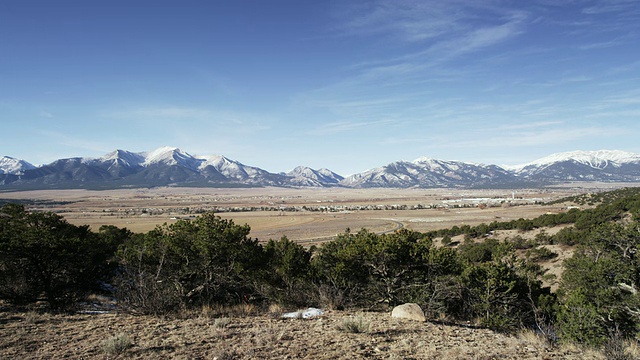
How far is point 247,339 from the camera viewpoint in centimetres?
845

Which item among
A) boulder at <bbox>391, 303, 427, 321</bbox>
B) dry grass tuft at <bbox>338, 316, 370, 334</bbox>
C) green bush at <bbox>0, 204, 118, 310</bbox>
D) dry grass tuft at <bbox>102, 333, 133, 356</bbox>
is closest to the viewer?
dry grass tuft at <bbox>102, 333, 133, 356</bbox>

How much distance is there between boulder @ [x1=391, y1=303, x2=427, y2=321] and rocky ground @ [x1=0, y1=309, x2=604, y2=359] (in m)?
0.38

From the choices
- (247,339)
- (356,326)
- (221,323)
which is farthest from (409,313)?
(221,323)

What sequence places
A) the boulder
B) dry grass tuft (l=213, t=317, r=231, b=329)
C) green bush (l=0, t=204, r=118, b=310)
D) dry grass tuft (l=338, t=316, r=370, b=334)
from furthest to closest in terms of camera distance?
green bush (l=0, t=204, r=118, b=310)
the boulder
dry grass tuft (l=213, t=317, r=231, b=329)
dry grass tuft (l=338, t=316, r=370, b=334)

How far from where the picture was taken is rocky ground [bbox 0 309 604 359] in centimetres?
762

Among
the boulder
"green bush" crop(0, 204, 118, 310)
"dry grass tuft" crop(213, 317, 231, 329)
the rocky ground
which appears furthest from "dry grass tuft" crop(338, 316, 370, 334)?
"green bush" crop(0, 204, 118, 310)

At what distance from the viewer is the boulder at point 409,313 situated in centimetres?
1098

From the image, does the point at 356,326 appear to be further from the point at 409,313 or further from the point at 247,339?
the point at 247,339

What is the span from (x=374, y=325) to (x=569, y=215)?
1761 inches

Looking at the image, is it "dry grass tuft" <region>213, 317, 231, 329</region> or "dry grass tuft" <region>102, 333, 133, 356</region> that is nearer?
"dry grass tuft" <region>102, 333, 133, 356</region>

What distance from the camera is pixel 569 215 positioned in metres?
42.8

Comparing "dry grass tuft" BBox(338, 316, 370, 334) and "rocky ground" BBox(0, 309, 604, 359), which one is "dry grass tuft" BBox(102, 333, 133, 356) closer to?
"rocky ground" BBox(0, 309, 604, 359)

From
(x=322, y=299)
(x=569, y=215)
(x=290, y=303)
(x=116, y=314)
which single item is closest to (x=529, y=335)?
(x=322, y=299)

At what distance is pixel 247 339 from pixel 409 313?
5580 mm
